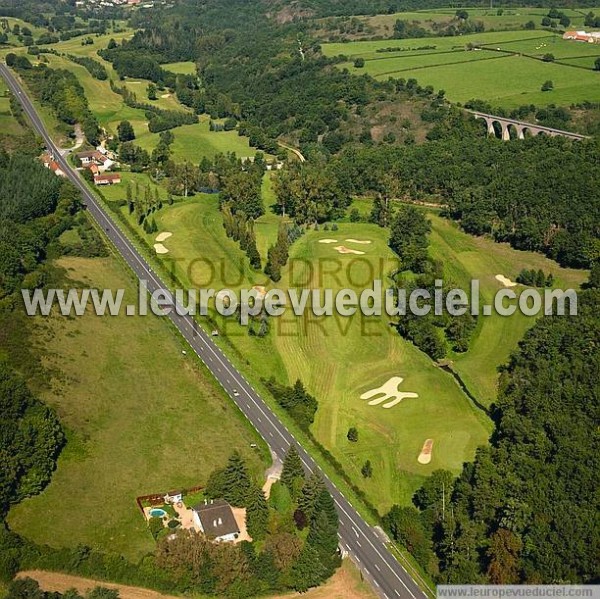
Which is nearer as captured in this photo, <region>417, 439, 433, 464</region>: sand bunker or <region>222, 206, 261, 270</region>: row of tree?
<region>417, 439, 433, 464</region>: sand bunker

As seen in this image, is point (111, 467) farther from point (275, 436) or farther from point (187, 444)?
point (275, 436)

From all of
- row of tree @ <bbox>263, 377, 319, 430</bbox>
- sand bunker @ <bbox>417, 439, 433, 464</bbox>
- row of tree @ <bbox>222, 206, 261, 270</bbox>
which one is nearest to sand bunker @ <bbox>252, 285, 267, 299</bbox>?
row of tree @ <bbox>222, 206, 261, 270</bbox>

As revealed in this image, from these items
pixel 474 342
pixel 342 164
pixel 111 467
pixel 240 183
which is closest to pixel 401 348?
pixel 474 342

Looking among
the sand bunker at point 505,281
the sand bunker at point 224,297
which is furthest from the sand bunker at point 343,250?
the sand bunker at point 224,297

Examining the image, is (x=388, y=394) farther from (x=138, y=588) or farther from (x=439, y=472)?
(x=138, y=588)

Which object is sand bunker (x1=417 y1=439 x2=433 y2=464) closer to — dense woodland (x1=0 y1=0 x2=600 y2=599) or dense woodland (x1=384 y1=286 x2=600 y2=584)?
dense woodland (x1=384 y1=286 x2=600 y2=584)

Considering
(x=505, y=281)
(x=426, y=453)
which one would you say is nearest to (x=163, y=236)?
(x=505, y=281)

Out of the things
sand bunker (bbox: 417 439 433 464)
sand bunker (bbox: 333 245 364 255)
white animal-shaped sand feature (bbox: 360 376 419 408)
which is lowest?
sand bunker (bbox: 417 439 433 464)
